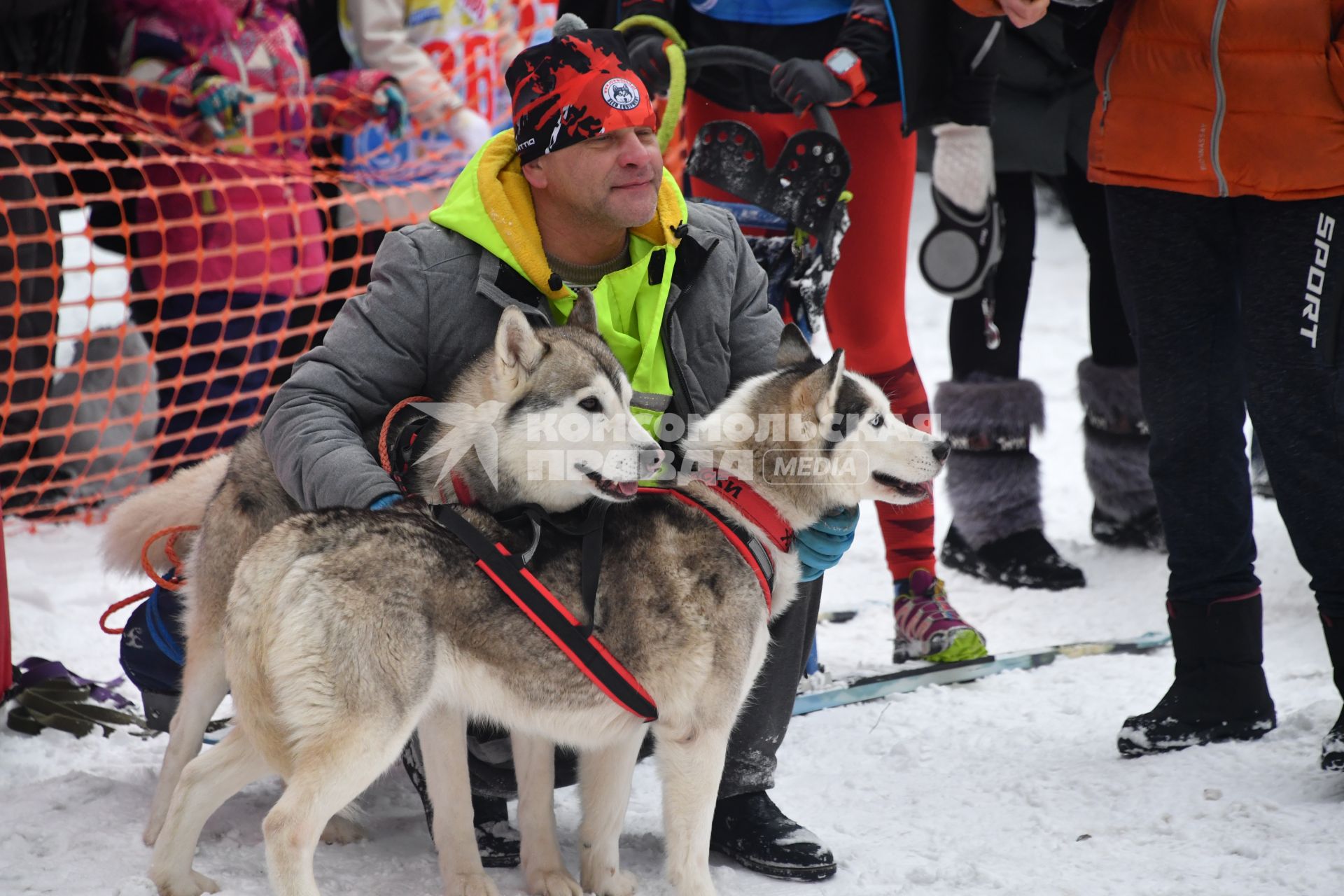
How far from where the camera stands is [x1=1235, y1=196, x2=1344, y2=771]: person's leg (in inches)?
102

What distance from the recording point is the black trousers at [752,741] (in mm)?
2580

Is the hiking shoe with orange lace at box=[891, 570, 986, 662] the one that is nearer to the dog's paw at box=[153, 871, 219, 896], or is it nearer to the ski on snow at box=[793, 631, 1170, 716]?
the ski on snow at box=[793, 631, 1170, 716]

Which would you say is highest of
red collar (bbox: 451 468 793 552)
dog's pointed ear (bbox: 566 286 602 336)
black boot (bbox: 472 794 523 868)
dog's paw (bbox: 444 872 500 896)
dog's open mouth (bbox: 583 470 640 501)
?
dog's pointed ear (bbox: 566 286 602 336)

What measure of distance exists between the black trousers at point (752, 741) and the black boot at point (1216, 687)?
904mm

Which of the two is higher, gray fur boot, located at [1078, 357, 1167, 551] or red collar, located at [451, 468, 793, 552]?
red collar, located at [451, 468, 793, 552]

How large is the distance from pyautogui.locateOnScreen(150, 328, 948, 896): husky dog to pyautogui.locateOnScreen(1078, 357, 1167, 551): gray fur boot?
217 cm

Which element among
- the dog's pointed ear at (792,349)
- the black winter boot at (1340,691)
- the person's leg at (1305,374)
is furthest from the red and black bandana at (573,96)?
the black winter boot at (1340,691)

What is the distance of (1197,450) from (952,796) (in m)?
0.96

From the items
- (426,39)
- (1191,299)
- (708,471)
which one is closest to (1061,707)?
(1191,299)

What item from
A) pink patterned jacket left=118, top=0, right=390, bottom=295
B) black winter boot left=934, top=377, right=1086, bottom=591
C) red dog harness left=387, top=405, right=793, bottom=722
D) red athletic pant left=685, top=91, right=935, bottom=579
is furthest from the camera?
pink patterned jacket left=118, top=0, right=390, bottom=295

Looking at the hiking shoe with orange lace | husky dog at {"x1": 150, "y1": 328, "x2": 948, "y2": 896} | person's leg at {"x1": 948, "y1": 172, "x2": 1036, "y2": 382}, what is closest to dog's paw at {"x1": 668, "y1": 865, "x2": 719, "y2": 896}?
husky dog at {"x1": 150, "y1": 328, "x2": 948, "y2": 896}

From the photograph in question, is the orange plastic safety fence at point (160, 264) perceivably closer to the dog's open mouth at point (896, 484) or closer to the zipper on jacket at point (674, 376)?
the zipper on jacket at point (674, 376)

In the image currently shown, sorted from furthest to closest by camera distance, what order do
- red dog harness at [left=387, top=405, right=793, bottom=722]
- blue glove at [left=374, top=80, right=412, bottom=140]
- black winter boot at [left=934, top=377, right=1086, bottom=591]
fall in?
blue glove at [left=374, top=80, right=412, bottom=140] < black winter boot at [left=934, top=377, right=1086, bottom=591] < red dog harness at [left=387, top=405, right=793, bottom=722]

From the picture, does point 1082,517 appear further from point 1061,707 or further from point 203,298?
point 203,298
